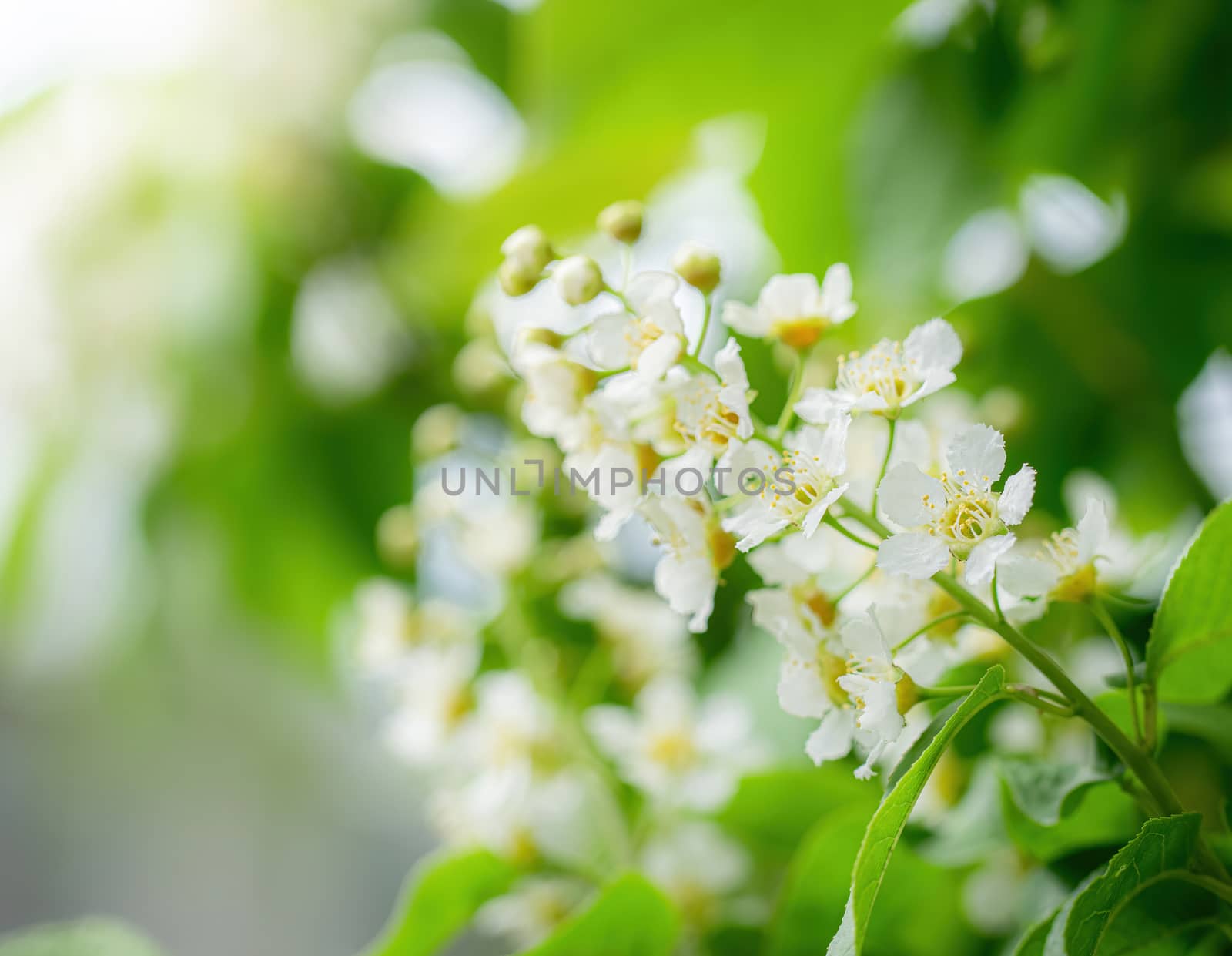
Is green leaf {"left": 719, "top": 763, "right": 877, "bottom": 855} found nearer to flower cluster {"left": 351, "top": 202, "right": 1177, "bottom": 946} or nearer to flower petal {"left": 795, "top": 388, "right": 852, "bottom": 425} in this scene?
flower cluster {"left": 351, "top": 202, "right": 1177, "bottom": 946}

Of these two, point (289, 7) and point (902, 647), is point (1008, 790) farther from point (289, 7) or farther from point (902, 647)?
point (289, 7)

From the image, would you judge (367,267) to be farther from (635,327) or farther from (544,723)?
(635,327)

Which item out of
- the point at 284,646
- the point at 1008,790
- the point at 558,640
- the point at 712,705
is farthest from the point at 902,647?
the point at 284,646

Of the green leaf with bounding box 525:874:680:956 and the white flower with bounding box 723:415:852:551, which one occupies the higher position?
the white flower with bounding box 723:415:852:551

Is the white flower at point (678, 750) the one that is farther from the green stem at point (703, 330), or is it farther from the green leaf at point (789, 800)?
the green stem at point (703, 330)

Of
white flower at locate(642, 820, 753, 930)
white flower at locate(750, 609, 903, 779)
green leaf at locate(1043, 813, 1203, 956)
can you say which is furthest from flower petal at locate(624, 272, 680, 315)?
white flower at locate(642, 820, 753, 930)

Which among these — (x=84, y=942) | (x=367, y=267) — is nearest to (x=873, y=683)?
(x=84, y=942)
